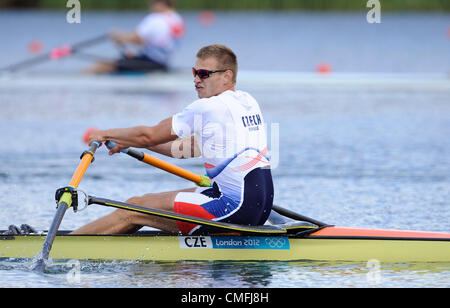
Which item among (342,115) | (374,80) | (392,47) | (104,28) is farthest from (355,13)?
(342,115)

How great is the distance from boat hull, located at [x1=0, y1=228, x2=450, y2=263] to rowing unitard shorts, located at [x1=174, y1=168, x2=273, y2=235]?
18 centimetres

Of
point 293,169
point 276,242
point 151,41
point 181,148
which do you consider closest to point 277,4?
point 151,41

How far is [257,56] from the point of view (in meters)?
32.3

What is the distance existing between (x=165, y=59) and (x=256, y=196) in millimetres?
14682

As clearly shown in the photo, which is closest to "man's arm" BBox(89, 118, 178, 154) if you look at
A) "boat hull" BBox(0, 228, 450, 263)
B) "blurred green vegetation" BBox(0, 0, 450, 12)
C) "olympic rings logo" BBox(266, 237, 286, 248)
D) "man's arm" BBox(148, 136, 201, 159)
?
"man's arm" BBox(148, 136, 201, 159)

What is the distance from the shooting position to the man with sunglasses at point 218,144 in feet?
23.2

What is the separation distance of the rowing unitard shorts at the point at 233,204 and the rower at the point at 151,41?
1322 centimetres

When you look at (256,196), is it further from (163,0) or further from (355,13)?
(355,13)

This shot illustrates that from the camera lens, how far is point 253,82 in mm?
21797

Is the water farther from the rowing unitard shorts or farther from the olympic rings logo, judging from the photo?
the rowing unitard shorts

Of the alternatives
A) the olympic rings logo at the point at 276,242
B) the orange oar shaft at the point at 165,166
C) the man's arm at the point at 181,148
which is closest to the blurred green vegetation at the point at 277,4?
the orange oar shaft at the point at 165,166

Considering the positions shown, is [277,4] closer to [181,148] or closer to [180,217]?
[181,148]

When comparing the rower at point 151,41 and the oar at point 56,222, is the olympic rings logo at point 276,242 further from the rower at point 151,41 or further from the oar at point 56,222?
the rower at point 151,41

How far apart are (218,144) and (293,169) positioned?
535 cm
